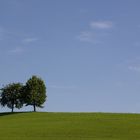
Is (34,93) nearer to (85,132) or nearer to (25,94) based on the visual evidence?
(25,94)

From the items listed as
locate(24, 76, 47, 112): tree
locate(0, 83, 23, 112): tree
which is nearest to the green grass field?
locate(24, 76, 47, 112): tree

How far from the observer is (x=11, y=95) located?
121750 millimetres

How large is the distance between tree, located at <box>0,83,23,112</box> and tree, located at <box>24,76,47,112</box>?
9.42ft

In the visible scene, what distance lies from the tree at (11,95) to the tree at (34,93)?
2.87 meters

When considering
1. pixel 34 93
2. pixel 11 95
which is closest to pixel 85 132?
pixel 34 93

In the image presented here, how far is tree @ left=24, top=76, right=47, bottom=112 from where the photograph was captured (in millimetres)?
117287

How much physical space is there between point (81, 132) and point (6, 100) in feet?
213

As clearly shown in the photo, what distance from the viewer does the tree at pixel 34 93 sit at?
385 ft

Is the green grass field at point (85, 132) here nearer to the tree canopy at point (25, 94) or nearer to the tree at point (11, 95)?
the tree canopy at point (25, 94)

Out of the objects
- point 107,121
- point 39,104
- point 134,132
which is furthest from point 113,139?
point 39,104

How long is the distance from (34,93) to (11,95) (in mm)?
7517

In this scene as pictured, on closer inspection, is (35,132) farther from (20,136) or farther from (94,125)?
(94,125)

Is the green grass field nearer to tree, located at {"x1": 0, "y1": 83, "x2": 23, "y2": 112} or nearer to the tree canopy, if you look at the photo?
the tree canopy

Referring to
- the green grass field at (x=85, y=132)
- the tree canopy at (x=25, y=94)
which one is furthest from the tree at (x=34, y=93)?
the green grass field at (x=85, y=132)
